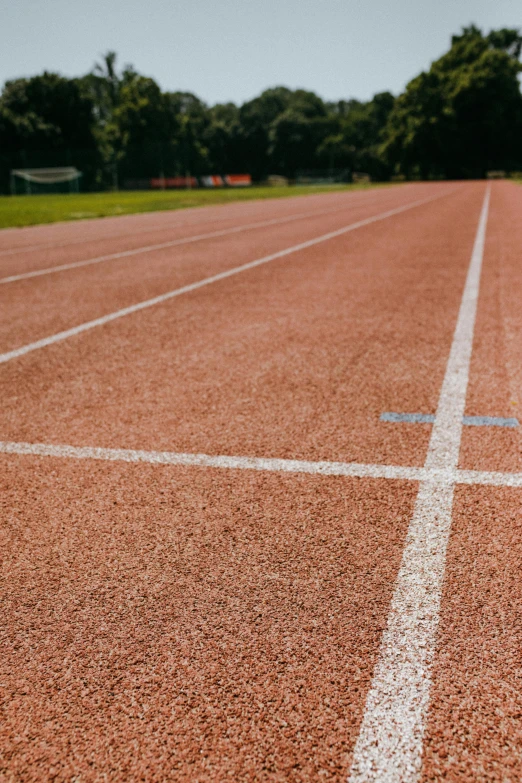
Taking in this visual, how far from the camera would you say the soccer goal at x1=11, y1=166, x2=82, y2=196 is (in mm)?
48719

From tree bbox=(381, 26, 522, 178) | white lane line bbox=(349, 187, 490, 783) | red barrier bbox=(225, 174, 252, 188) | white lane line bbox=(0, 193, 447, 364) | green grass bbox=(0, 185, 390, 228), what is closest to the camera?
white lane line bbox=(349, 187, 490, 783)

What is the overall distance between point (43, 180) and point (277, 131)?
181 ft

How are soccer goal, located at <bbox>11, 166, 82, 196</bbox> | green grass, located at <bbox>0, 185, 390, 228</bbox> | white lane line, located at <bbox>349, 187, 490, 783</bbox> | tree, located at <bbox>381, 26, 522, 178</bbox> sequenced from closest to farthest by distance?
white lane line, located at <bbox>349, 187, 490, 783</bbox>, green grass, located at <bbox>0, 185, 390, 228</bbox>, soccer goal, located at <bbox>11, 166, 82, 196</bbox>, tree, located at <bbox>381, 26, 522, 178</bbox>

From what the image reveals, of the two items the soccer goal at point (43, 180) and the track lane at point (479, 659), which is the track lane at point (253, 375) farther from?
the soccer goal at point (43, 180)

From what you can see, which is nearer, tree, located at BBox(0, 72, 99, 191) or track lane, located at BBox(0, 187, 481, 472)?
track lane, located at BBox(0, 187, 481, 472)

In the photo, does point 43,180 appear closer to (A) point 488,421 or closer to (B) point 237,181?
(B) point 237,181

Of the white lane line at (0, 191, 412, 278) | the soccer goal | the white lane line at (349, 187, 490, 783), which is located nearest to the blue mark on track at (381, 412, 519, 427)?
the white lane line at (349, 187, 490, 783)

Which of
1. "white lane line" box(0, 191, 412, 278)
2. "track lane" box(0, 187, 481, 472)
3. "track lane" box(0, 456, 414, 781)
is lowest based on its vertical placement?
"track lane" box(0, 456, 414, 781)

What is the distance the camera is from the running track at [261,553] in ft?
5.53

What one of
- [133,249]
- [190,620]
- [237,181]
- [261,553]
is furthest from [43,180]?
[190,620]

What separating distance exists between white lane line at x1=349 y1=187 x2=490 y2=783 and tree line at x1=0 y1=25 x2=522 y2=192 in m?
52.8

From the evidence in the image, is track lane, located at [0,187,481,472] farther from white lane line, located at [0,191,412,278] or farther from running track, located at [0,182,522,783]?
white lane line, located at [0,191,412,278]

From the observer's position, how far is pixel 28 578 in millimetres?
2371

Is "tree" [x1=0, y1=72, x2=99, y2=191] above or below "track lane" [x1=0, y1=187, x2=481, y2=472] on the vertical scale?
above
